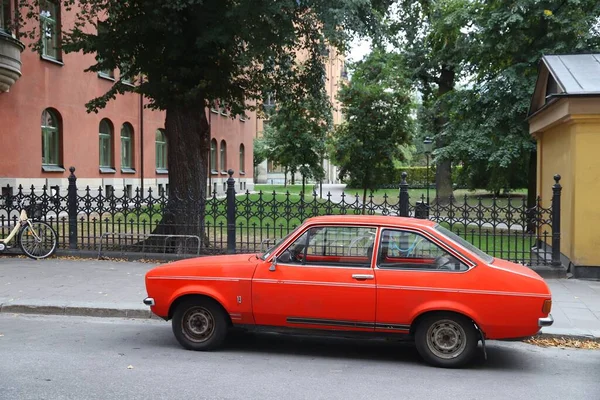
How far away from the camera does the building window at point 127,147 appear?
28.7 m

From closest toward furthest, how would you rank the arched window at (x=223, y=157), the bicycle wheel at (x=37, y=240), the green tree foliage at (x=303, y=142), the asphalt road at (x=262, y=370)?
the asphalt road at (x=262, y=370)
the bicycle wheel at (x=37, y=240)
the green tree foliage at (x=303, y=142)
the arched window at (x=223, y=157)

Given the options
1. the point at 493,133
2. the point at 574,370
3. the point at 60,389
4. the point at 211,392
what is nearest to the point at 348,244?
the point at 211,392

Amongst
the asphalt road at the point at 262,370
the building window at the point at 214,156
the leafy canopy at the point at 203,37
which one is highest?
the leafy canopy at the point at 203,37

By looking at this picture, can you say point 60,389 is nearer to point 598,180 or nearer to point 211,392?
point 211,392

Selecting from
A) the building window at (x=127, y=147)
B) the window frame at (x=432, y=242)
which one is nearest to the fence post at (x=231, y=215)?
the window frame at (x=432, y=242)

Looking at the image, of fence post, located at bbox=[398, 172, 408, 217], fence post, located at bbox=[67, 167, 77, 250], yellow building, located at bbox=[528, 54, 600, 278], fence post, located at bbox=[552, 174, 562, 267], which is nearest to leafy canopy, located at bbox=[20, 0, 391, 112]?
fence post, located at bbox=[67, 167, 77, 250]

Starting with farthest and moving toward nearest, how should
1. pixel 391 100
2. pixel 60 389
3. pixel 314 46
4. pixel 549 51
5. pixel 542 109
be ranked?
pixel 391 100
pixel 549 51
pixel 314 46
pixel 542 109
pixel 60 389

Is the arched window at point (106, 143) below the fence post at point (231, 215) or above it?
above

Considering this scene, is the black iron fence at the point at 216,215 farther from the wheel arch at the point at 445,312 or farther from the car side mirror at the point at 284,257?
the wheel arch at the point at 445,312

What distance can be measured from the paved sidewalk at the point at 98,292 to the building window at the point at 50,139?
11251 millimetres

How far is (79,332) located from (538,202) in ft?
29.1

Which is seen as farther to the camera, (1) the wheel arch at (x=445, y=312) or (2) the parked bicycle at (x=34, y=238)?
(2) the parked bicycle at (x=34, y=238)

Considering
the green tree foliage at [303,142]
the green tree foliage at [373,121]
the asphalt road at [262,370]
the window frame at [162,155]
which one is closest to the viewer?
the asphalt road at [262,370]

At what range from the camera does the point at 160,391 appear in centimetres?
514
